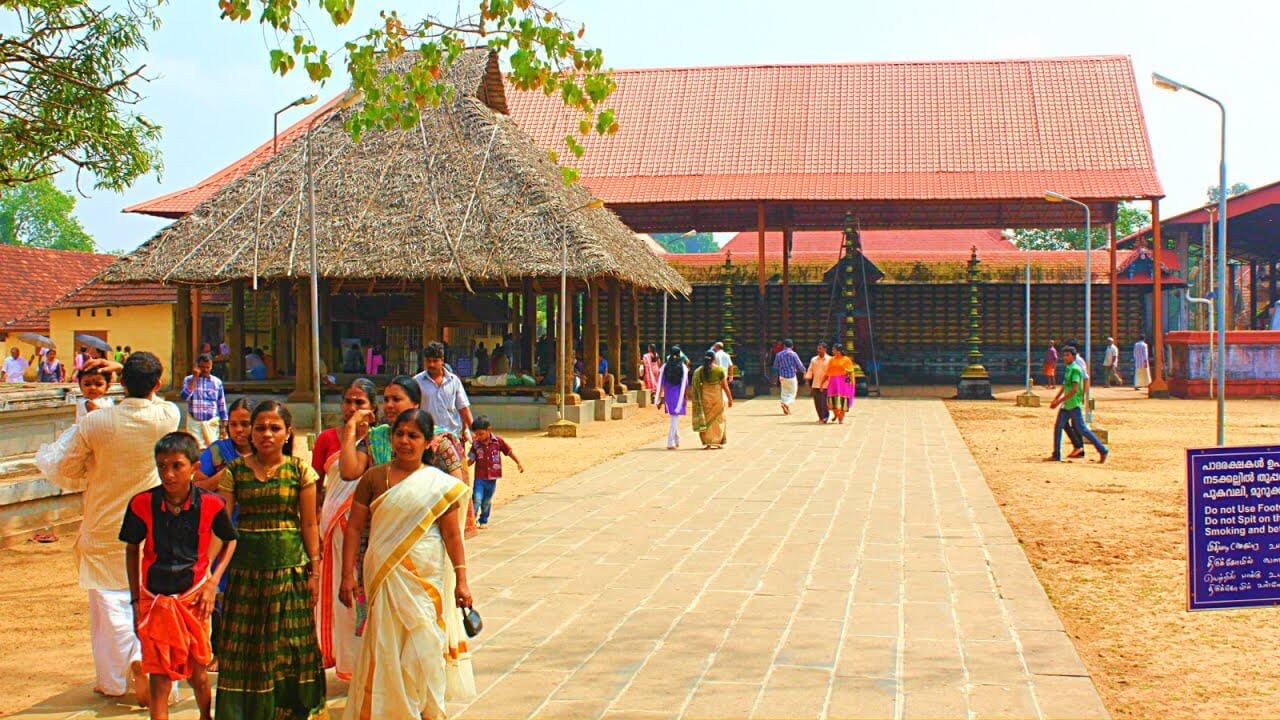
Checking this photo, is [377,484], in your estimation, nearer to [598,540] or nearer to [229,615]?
[229,615]

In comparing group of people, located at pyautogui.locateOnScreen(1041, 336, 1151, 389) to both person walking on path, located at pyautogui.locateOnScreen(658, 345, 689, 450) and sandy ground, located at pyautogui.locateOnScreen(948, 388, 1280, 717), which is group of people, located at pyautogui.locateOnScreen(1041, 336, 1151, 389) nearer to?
sandy ground, located at pyautogui.locateOnScreen(948, 388, 1280, 717)

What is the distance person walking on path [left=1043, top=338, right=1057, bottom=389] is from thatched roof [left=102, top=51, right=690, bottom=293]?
46.6ft

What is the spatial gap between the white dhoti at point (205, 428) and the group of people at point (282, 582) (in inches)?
272

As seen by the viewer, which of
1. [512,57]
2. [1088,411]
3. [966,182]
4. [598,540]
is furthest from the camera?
[966,182]

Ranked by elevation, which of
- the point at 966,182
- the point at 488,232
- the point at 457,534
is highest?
the point at 966,182

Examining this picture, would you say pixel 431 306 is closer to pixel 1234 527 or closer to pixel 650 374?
pixel 650 374

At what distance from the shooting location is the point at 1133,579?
27.1ft

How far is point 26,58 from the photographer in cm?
1027

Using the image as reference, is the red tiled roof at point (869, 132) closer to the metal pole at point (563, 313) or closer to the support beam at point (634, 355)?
the support beam at point (634, 355)

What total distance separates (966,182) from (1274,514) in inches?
1020

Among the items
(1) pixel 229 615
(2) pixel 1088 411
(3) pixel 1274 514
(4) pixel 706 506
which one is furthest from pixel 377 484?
(2) pixel 1088 411

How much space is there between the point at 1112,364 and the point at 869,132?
9.19 m

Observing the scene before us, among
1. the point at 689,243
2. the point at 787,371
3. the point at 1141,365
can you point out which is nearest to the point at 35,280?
the point at 787,371

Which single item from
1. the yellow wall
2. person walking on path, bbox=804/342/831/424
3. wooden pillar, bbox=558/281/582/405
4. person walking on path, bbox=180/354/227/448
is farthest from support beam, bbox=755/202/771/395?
person walking on path, bbox=180/354/227/448
